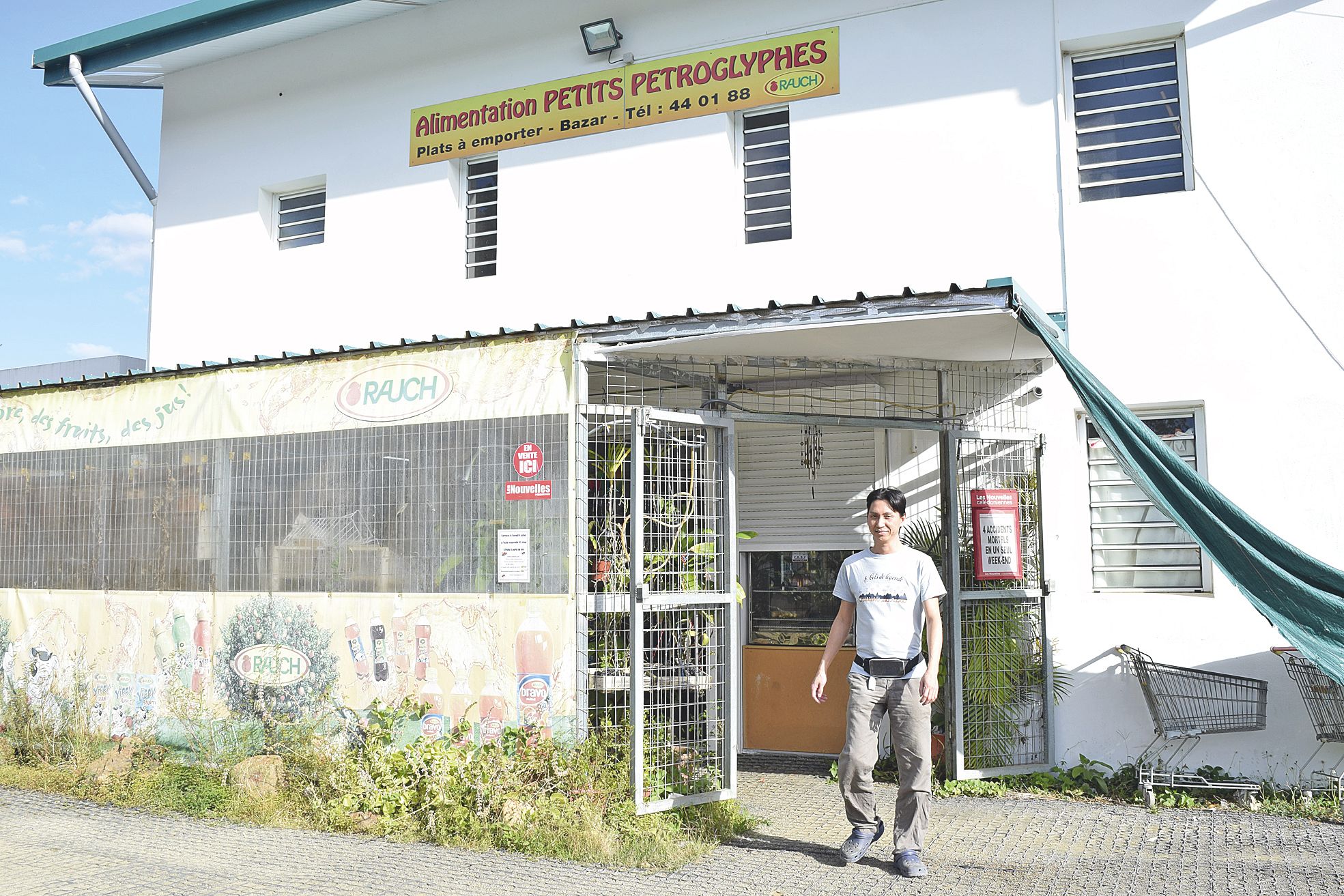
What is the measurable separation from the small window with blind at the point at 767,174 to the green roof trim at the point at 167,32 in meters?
4.45

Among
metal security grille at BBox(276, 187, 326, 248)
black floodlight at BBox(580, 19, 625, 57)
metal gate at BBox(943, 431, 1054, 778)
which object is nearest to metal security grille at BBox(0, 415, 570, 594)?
metal gate at BBox(943, 431, 1054, 778)

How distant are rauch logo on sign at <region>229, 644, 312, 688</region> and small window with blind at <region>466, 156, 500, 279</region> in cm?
455

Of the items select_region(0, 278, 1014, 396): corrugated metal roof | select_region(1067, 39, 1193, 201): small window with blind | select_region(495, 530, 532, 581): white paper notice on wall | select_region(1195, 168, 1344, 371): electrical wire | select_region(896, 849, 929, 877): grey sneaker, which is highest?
select_region(1067, 39, 1193, 201): small window with blind

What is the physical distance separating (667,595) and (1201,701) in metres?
3.99

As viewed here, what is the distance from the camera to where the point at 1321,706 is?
24.7 feet

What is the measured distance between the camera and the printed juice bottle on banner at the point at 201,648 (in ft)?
28.3

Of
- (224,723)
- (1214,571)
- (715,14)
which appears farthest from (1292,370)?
(224,723)

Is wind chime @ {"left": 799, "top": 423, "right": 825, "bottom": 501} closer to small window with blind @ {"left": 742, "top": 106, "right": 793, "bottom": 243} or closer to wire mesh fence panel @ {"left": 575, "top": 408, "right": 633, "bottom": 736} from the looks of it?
small window with blind @ {"left": 742, "top": 106, "right": 793, "bottom": 243}

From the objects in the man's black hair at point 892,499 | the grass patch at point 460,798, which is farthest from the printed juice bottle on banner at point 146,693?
the man's black hair at point 892,499

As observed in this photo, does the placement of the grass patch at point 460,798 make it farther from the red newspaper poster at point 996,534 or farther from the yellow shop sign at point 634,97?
the yellow shop sign at point 634,97

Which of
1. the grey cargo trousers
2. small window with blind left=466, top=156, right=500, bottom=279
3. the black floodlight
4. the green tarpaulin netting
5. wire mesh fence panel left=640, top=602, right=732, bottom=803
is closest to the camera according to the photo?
the green tarpaulin netting

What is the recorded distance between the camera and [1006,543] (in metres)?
8.44

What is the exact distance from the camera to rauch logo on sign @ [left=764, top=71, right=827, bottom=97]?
32.3 ft

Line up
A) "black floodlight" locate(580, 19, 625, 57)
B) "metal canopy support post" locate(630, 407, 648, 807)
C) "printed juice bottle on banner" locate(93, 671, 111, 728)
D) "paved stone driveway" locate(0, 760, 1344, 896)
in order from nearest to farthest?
"paved stone driveway" locate(0, 760, 1344, 896)
"metal canopy support post" locate(630, 407, 648, 807)
"printed juice bottle on banner" locate(93, 671, 111, 728)
"black floodlight" locate(580, 19, 625, 57)
